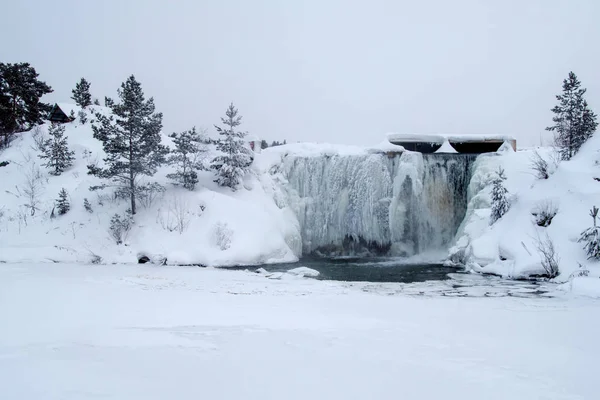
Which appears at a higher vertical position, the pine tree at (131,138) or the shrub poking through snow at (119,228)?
the pine tree at (131,138)

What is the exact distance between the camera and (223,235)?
63.2ft

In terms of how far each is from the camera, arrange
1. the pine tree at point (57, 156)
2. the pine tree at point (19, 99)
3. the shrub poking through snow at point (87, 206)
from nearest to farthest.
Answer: the shrub poking through snow at point (87, 206) → the pine tree at point (57, 156) → the pine tree at point (19, 99)

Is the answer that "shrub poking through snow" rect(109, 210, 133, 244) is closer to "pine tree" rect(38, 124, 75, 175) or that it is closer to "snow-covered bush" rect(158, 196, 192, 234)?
"snow-covered bush" rect(158, 196, 192, 234)

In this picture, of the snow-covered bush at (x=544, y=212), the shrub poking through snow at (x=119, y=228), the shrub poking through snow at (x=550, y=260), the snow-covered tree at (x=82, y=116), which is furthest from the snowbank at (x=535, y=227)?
the snow-covered tree at (x=82, y=116)

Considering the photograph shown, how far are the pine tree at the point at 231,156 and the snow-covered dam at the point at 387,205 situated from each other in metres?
3.81

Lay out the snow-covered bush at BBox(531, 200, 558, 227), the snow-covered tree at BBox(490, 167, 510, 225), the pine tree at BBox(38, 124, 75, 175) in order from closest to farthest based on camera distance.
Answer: the snow-covered bush at BBox(531, 200, 558, 227)
the snow-covered tree at BBox(490, 167, 510, 225)
the pine tree at BBox(38, 124, 75, 175)

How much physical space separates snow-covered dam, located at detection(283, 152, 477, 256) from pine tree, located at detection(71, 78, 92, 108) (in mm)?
25826

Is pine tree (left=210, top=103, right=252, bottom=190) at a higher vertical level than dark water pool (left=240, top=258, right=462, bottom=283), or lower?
higher

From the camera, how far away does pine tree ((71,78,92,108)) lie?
37750mm

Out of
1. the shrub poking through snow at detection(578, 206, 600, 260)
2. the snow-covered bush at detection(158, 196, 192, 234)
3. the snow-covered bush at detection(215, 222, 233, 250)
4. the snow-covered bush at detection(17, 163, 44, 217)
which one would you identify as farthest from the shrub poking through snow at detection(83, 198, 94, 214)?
the shrub poking through snow at detection(578, 206, 600, 260)

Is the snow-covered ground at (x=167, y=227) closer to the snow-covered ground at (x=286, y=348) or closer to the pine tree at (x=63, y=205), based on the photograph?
the pine tree at (x=63, y=205)

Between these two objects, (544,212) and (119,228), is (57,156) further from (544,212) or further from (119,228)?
(544,212)

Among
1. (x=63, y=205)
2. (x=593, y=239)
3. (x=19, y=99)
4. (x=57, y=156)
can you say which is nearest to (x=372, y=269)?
(x=593, y=239)

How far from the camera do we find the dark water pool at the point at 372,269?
14695 millimetres
